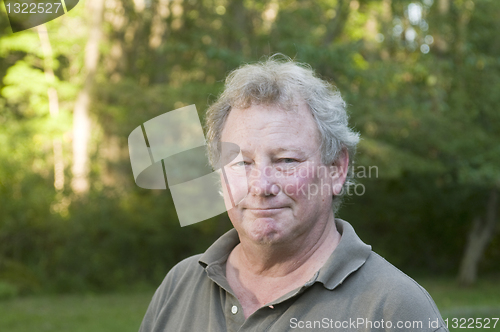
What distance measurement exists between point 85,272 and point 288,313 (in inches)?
365

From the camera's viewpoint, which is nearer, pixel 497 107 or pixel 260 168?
pixel 260 168

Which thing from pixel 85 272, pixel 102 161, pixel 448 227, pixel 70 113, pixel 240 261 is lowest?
pixel 448 227

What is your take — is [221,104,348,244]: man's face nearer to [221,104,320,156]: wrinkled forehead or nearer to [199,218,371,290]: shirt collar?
[221,104,320,156]: wrinkled forehead

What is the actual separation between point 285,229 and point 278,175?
0.59 ft

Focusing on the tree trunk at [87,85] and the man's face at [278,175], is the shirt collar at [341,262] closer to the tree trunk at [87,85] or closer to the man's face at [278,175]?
the man's face at [278,175]

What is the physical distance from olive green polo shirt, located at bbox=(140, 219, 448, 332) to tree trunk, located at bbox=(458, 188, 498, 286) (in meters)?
10.4

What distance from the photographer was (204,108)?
6.79 metres

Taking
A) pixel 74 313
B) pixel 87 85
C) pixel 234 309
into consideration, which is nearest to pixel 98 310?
pixel 74 313

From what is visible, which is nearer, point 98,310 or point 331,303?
point 331,303

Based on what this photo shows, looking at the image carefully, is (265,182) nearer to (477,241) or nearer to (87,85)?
(87,85)

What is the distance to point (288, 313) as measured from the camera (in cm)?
160

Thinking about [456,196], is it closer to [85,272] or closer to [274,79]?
[85,272]

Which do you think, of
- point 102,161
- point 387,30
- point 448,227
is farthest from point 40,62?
point 448,227

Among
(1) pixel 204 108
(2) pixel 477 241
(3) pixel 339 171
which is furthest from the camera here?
(2) pixel 477 241
